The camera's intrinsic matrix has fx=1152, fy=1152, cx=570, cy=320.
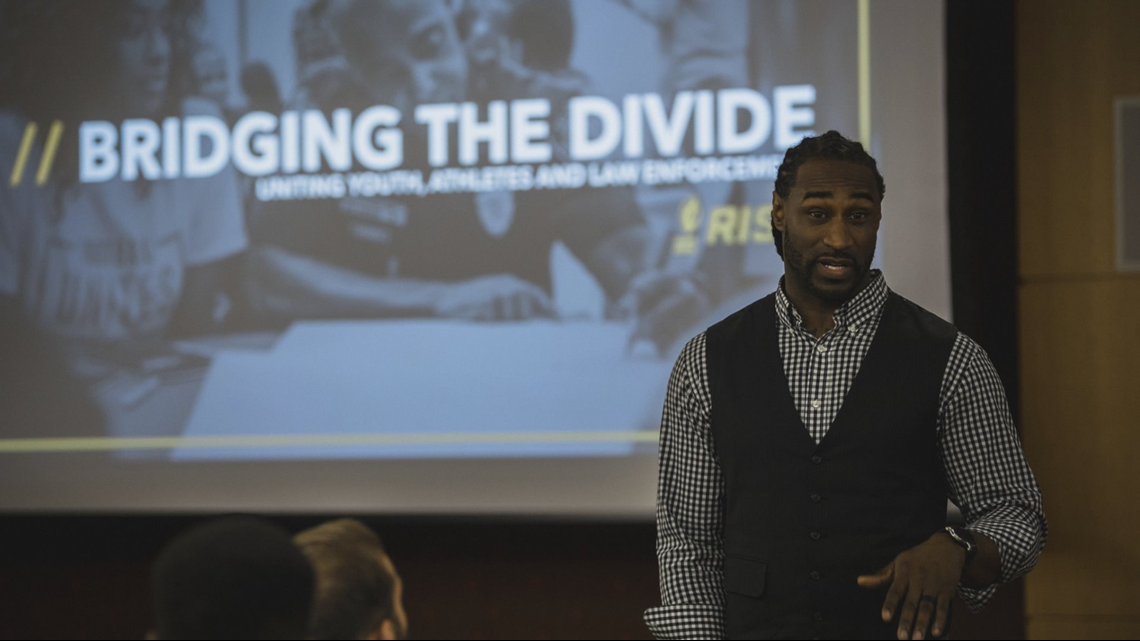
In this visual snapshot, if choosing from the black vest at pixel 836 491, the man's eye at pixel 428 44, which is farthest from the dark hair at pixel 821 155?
the man's eye at pixel 428 44

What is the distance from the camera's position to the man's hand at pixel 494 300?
3.05 m

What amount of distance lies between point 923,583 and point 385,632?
2.06 ft

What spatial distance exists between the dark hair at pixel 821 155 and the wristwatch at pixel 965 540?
42 centimetres

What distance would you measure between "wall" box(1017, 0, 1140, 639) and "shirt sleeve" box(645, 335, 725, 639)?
1.71 meters

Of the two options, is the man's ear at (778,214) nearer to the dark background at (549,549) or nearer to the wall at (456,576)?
the dark background at (549,549)

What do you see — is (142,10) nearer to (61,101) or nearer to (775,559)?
(61,101)

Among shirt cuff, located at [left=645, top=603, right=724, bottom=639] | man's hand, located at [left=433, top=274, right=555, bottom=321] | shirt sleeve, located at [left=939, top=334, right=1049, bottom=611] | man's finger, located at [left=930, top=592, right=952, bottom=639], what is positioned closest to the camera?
man's finger, located at [left=930, top=592, right=952, bottom=639]

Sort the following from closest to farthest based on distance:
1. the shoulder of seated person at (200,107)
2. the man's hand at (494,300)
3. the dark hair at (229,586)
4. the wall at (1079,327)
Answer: the dark hair at (229,586)
the wall at (1079,327)
the man's hand at (494,300)
the shoulder of seated person at (200,107)

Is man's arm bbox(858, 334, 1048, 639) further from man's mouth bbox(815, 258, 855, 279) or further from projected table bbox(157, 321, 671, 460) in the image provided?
projected table bbox(157, 321, 671, 460)

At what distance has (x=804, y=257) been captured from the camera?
4.92 feet

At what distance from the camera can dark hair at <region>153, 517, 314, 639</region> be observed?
84 centimetres

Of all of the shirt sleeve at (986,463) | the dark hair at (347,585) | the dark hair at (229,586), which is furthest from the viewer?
the shirt sleeve at (986,463)

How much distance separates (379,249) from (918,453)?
1.96 meters

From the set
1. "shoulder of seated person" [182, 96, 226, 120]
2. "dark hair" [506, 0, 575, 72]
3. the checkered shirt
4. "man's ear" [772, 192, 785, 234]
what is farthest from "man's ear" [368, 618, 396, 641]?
"shoulder of seated person" [182, 96, 226, 120]
